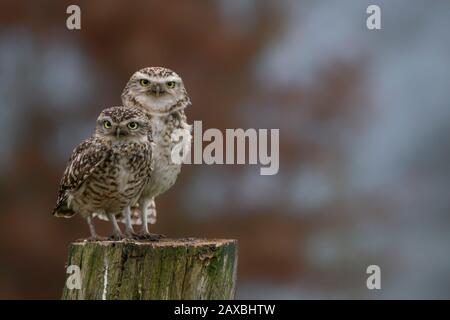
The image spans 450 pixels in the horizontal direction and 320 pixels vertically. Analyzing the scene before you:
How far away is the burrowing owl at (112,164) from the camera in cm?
648

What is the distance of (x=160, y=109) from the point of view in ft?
22.8

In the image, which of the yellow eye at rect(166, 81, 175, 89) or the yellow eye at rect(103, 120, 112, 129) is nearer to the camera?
the yellow eye at rect(103, 120, 112, 129)

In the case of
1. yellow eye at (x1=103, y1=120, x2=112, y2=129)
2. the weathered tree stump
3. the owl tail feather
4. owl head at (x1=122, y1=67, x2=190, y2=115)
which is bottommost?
the weathered tree stump

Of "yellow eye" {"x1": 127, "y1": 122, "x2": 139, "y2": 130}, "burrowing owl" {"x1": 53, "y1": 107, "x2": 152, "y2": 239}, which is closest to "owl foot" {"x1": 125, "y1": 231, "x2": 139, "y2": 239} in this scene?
"burrowing owl" {"x1": 53, "y1": 107, "x2": 152, "y2": 239}

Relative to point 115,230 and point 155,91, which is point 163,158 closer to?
point 155,91

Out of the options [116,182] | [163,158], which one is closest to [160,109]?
[163,158]

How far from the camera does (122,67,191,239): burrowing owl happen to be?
687 centimetres

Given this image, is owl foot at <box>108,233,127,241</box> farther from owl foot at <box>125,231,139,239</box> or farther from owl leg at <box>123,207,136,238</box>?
owl leg at <box>123,207,136,238</box>

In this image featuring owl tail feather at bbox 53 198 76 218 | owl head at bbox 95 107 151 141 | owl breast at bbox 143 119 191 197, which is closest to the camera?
owl head at bbox 95 107 151 141

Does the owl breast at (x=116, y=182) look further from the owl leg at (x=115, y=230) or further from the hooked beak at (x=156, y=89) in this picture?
the hooked beak at (x=156, y=89)

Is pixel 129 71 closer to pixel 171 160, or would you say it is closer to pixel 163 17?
pixel 163 17

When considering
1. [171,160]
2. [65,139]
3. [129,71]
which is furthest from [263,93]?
[171,160]

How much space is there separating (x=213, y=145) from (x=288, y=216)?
356 centimetres

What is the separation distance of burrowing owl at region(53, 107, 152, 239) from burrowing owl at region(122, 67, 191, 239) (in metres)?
0.23
